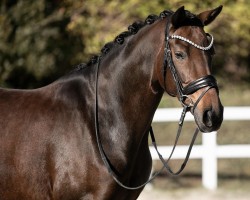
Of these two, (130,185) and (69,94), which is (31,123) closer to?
(69,94)

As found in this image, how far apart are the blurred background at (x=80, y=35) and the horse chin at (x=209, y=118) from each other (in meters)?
6.07

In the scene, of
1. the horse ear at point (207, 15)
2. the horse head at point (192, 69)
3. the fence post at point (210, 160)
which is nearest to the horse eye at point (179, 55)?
the horse head at point (192, 69)

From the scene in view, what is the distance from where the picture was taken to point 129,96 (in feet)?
14.1

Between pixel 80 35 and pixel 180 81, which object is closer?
pixel 180 81

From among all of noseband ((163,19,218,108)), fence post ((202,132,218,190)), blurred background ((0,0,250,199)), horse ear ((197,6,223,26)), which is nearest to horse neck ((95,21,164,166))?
noseband ((163,19,218,108))

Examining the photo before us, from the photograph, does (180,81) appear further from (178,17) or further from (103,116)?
(103,116)

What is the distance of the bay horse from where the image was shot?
4.04 m

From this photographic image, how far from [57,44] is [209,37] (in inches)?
288

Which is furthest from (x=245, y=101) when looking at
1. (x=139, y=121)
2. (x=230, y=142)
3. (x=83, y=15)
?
(x=139, y=121)

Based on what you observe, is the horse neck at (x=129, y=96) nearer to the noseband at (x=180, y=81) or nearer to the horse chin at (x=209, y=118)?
the noseband at (x=180, y=81)

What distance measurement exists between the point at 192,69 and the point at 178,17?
0.35 meters

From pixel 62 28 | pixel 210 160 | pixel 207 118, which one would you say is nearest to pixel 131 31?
pixel 207 118

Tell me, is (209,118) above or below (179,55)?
below

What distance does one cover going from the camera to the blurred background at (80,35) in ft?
34.9
